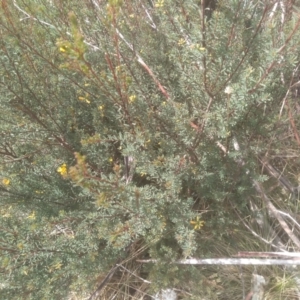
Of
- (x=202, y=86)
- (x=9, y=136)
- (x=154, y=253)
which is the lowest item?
(x=154, y=253)

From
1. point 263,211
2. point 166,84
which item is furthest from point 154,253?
point 166,84

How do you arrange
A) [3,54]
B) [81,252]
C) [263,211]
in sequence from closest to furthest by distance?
[3,54]
[81,252]
[263,211]

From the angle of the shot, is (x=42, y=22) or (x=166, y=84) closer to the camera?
(x=42, y=22)

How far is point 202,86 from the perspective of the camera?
1.32m

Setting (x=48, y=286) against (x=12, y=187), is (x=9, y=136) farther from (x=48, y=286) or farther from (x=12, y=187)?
(x=48, y=286)

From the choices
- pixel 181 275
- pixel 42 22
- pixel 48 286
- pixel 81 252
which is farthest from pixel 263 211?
pixel 42 22

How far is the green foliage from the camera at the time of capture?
1.25m

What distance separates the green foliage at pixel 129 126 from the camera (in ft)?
4.10

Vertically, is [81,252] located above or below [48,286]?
above

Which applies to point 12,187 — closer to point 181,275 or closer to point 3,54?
point 3,54

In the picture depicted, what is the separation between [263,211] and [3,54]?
4.61 ft

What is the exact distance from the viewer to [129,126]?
1358mm

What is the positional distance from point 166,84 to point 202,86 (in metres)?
0.34

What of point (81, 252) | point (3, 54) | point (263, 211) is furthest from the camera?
point (263, 211)
